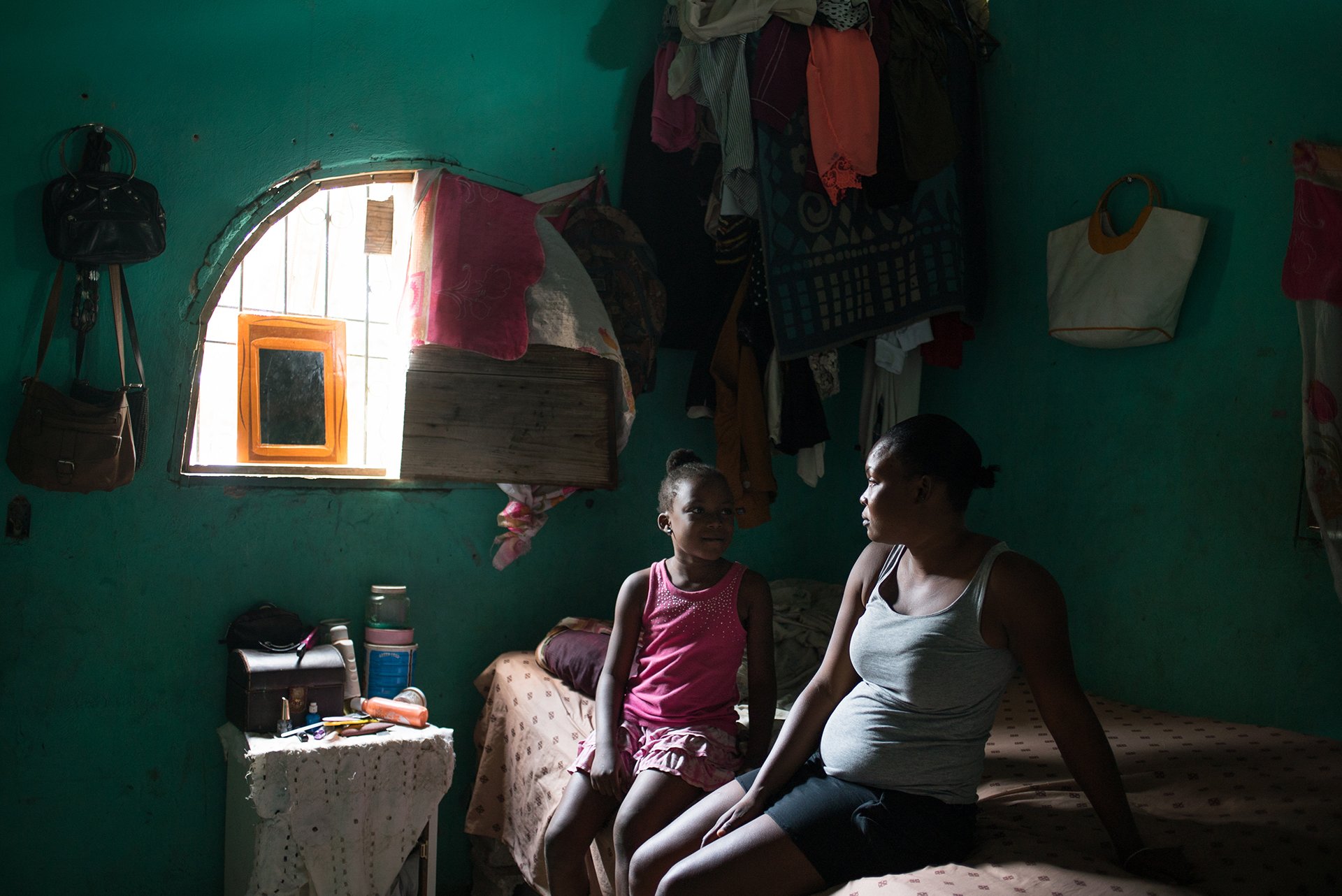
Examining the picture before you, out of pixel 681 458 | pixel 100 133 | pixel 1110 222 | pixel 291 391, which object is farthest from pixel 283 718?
pixel 1110 222

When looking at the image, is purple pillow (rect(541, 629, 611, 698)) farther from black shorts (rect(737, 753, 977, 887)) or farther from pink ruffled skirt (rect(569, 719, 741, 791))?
black shorts (rect(737, 753, 977, 887))

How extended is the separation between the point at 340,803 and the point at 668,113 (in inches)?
92.8

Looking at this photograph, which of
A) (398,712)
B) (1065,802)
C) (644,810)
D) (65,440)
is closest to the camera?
(1065,802)

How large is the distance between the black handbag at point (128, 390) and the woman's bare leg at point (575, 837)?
1545 mm

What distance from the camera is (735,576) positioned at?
245cm

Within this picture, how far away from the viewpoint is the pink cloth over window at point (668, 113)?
3.34 m

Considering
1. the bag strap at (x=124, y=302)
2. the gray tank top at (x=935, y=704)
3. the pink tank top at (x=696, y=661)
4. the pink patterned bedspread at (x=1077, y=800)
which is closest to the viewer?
the pink patterned bedspread at (x=1077, y=800)

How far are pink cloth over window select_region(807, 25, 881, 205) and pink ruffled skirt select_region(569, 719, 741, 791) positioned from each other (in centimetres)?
183

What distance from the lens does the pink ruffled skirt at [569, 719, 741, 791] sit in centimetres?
222

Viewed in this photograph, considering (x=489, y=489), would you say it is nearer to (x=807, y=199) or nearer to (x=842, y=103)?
(x=807, y=199)

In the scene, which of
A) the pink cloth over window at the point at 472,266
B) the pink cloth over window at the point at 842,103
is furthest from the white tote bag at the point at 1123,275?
the pink cloth over window at the point at 472,266

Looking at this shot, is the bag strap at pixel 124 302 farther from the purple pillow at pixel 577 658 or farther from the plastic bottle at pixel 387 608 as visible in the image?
the purple pillow at pixel 577 658

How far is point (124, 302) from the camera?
9.09 ft

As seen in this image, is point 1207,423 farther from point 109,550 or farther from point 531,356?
point 109,550
